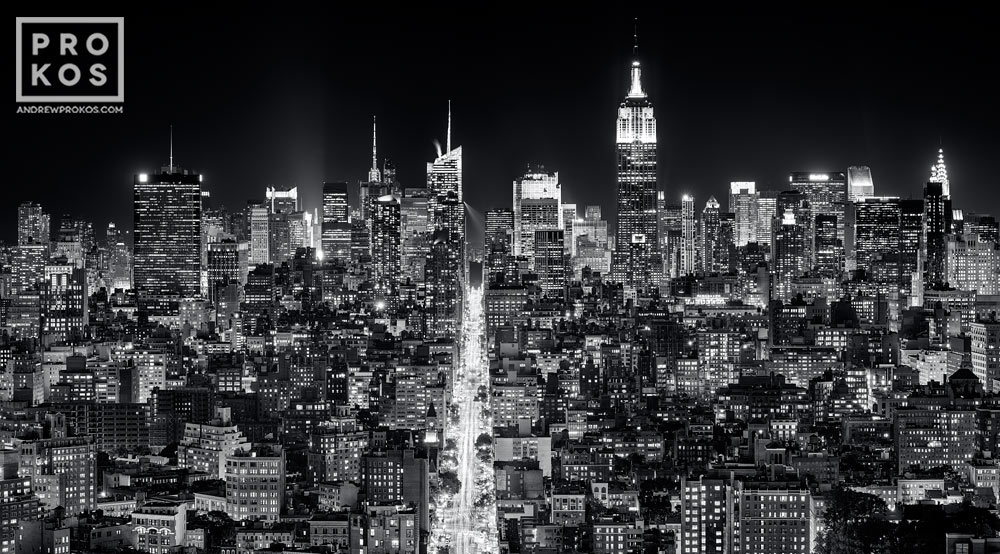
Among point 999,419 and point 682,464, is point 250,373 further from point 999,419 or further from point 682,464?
point 999,419

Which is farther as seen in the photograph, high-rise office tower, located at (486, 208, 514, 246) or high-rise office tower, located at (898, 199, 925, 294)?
high-rise office tower, located at (486, 208, 514, 246)

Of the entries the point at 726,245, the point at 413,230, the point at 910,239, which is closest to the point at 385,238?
the point at 413,230

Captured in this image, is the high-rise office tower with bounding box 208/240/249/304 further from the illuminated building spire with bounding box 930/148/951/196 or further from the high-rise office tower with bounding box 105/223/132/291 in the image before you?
the illuminated building spire with bounding box 930/148/951/196

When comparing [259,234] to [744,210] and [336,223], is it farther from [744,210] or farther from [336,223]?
[744,210]

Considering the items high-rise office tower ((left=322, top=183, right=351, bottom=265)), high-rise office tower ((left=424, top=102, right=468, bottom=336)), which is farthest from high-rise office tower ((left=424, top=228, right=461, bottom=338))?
high-rise office tower ((left=322, top=183, right=351, bottom=265))

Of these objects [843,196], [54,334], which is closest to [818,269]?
[843,196]

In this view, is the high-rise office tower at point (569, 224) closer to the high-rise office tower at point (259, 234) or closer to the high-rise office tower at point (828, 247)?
the high-rise office tower at point (259, 234)
